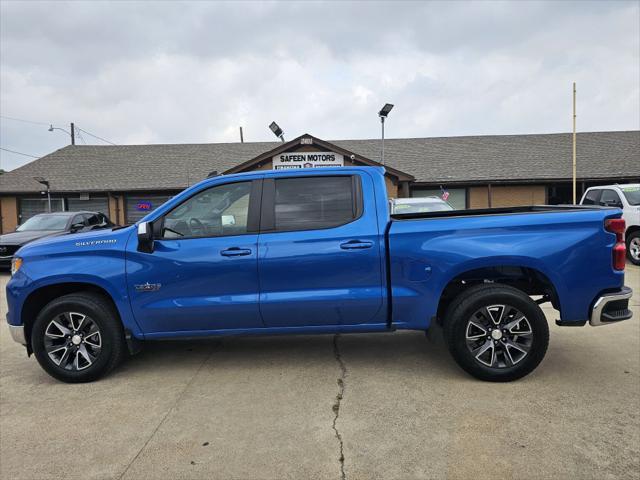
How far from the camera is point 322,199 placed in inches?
163

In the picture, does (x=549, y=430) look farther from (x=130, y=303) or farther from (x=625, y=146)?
(x=625, y=146)

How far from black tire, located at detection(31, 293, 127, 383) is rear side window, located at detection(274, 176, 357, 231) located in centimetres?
175

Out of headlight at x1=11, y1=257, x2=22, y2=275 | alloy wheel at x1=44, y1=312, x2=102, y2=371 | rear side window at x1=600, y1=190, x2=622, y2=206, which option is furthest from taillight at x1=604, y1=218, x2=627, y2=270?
rear side window at x1=600, y1=190, x2=622, y2=206

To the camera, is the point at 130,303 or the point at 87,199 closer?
the point at 130,303

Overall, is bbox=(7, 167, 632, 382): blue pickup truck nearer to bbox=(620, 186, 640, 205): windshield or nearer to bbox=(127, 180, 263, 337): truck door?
bbox=(127, 180, 263, 337): truck door

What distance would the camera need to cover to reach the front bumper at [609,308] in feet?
12.3

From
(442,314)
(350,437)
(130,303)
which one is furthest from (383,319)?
(130,303)

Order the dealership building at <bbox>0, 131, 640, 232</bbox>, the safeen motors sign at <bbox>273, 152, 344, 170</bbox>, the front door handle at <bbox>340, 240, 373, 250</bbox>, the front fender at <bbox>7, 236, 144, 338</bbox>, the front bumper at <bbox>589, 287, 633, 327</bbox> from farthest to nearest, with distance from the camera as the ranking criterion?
the dealership building at <bbox>0, 131, 640, 232</bbox>, the safeen motors sign at <bbox>273, 152, 344, 170</bbox>, the front fender at <bbox>7, 236, 144, 338</bbox>, the front door handle at <bbox>340, 240, 373, 250</bbox>, the front bumper at <bbox>589, 287, 633, 327</bbox>

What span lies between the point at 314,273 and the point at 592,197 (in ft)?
37.4

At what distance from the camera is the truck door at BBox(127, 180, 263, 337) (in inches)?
155

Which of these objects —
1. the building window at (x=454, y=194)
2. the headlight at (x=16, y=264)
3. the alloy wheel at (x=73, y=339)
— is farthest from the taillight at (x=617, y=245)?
the building window at (x=454, y=194)

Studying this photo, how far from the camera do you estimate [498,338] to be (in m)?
3.87

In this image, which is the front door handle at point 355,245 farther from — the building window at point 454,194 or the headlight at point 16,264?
the building window at point 454,194

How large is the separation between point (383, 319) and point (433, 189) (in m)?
16.6
